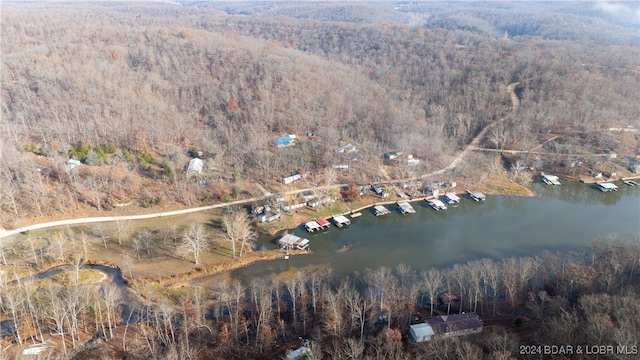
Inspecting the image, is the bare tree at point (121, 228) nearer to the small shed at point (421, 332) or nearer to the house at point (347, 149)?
the small shed at point (421, 332)

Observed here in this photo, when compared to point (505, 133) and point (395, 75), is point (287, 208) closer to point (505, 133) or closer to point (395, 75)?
point (505, 133)

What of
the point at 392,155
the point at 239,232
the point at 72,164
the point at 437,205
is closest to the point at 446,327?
the point at 239,232

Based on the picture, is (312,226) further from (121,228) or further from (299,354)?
(299,354)

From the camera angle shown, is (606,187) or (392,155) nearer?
(606,187)

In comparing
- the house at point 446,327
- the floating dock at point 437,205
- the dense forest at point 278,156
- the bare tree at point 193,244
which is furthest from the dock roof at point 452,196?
the bare tree at point 193,244

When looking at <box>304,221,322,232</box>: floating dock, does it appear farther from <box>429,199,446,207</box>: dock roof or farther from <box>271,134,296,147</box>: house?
<box>271,134,296,147</box>: house

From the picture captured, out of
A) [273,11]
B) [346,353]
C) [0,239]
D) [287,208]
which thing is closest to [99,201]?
[0,239]
